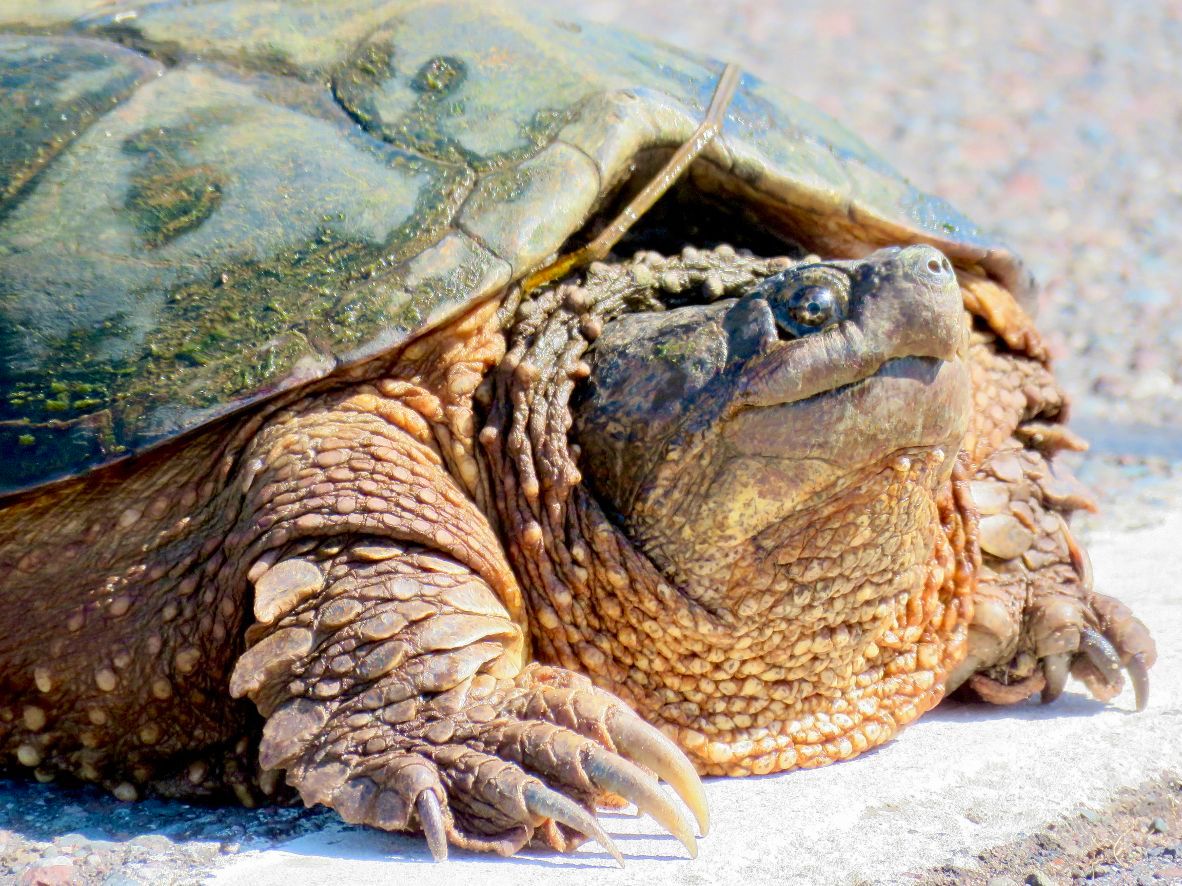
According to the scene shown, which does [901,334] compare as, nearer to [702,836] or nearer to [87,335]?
[702,836]

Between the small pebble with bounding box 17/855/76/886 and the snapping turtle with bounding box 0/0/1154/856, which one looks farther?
the snapping turtle with bounding box 0/0/1154/856

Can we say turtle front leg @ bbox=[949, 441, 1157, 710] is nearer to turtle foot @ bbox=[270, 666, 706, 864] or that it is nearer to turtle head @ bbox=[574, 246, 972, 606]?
turtle head @ bbox=[574, 246, 972, 606]

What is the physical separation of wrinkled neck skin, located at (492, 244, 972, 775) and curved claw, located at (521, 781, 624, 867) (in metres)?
0.52

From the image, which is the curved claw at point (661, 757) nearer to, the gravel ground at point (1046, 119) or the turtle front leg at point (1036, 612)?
the turtle front leg at point (1036, 612)

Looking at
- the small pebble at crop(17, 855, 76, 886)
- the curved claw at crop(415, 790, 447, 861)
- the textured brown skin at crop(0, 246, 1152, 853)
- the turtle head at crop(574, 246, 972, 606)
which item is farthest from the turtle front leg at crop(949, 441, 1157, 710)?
the small pebble at crop(17, 855, 76, 886)

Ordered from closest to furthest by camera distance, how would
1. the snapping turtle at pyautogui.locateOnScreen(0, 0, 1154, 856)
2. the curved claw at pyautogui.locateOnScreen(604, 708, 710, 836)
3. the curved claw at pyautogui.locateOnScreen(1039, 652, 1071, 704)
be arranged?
the curved claw at pyautogui.locateOnScreen(604, 708, 710, 836) < the snapping turtle at pyautogui.locateOnScreen(0, 0, 1154, 856) < the curved claw at pyautogui.locateOnScreen(1039, 652, 1071, 704)

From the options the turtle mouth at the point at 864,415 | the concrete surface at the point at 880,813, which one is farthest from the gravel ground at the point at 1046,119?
the turtle mouth at the point at 864,415

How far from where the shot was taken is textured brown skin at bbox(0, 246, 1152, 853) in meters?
2.51

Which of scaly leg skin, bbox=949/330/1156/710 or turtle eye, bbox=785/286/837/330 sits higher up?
turtle eye, bbox=785/286/837/330

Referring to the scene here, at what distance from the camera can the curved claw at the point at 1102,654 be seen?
2.97m

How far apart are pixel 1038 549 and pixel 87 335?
1993 mm

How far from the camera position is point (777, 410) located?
2494mm

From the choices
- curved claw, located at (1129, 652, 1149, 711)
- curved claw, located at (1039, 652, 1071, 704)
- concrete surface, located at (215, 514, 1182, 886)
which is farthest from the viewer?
curved claw, located at (1039, 652, 1071, 704)

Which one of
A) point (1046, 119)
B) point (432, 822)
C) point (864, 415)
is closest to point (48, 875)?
point (432, 822)
